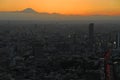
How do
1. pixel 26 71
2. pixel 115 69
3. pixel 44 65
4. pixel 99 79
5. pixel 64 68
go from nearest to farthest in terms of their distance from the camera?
pixel 115 69 < pixel 99 79 < pixel 26 71 < pixel 64 68 < pixel 44 65

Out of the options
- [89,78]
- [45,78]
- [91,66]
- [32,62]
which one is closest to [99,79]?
[89,78]

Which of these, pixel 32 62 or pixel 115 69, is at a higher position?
pixel 115 69

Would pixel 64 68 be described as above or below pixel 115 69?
below

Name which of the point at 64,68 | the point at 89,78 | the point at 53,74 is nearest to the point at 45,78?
the point at 53,74

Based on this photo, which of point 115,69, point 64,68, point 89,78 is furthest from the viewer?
point 64,68

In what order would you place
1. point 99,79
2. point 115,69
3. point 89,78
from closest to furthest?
point 115,69 → point 99,79 → point 89,78

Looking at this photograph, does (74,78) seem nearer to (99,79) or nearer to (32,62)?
(99,79)

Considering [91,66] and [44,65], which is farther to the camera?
[44,65]

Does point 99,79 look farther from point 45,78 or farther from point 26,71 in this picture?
point 26,71

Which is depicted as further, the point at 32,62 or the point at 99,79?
the point at 32,62
